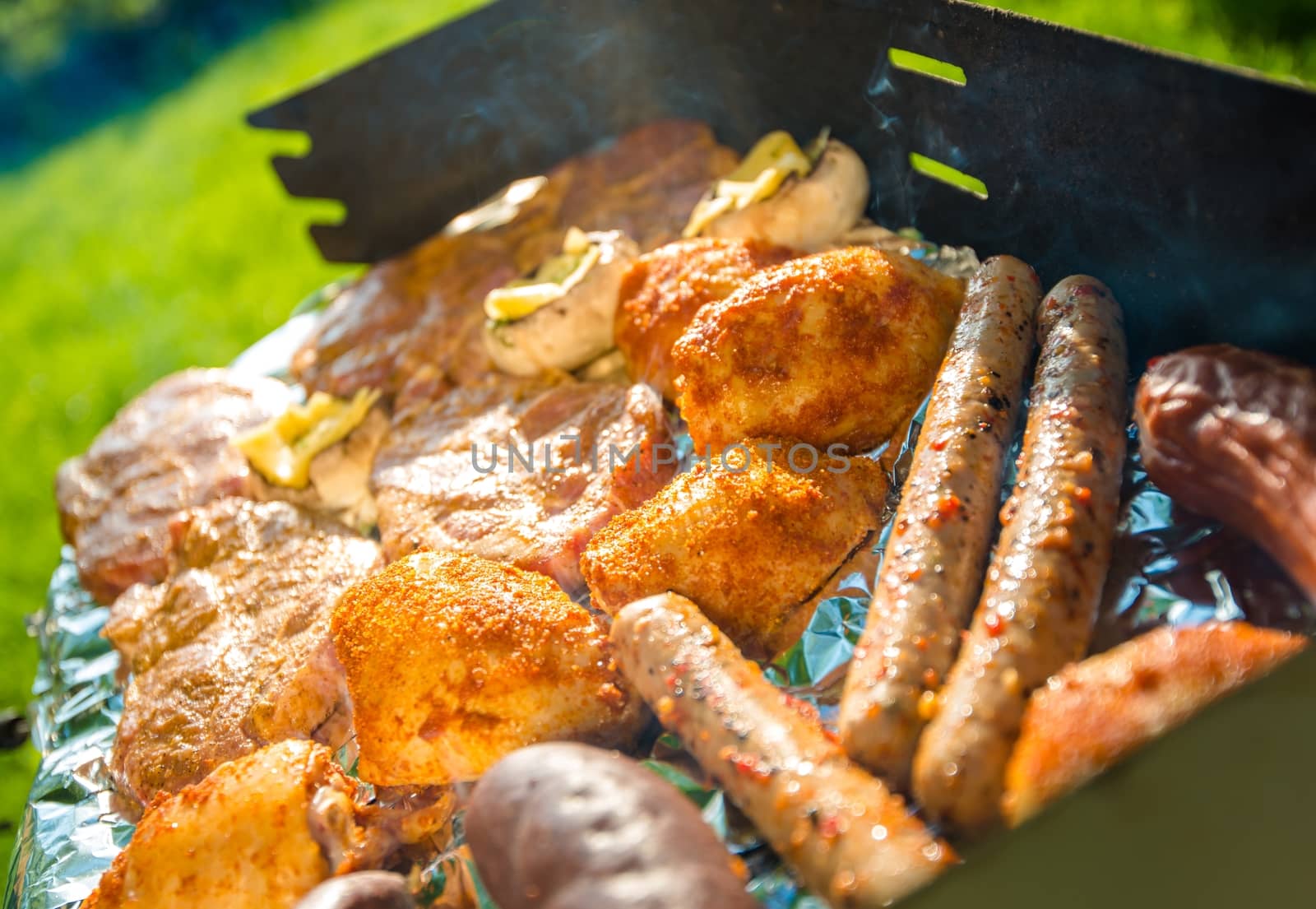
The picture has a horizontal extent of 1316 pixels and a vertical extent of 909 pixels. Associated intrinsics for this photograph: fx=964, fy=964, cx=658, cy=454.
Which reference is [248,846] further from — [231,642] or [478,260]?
[478,260]

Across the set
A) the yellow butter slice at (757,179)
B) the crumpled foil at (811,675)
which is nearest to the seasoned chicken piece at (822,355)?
the crumpled foil at (811,675)

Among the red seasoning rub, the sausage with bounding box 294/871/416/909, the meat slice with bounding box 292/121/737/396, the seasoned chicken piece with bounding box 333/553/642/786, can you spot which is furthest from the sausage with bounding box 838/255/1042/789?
the meat slice with bounding box 292/121/737/396

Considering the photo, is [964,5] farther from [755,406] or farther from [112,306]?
[112,306]

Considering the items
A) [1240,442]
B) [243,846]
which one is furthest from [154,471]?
[1240,442]

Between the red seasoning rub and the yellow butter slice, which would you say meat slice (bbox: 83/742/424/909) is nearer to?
the red seasoning rub

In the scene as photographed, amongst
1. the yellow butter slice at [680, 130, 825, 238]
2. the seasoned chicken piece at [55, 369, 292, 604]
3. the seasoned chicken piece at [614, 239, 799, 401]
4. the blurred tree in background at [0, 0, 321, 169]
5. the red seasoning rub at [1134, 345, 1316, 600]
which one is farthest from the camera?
the blurred tree in background at [0, 0, 321, 169]

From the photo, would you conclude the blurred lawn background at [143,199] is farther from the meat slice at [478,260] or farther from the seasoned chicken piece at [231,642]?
the meat slice at [478,260]
